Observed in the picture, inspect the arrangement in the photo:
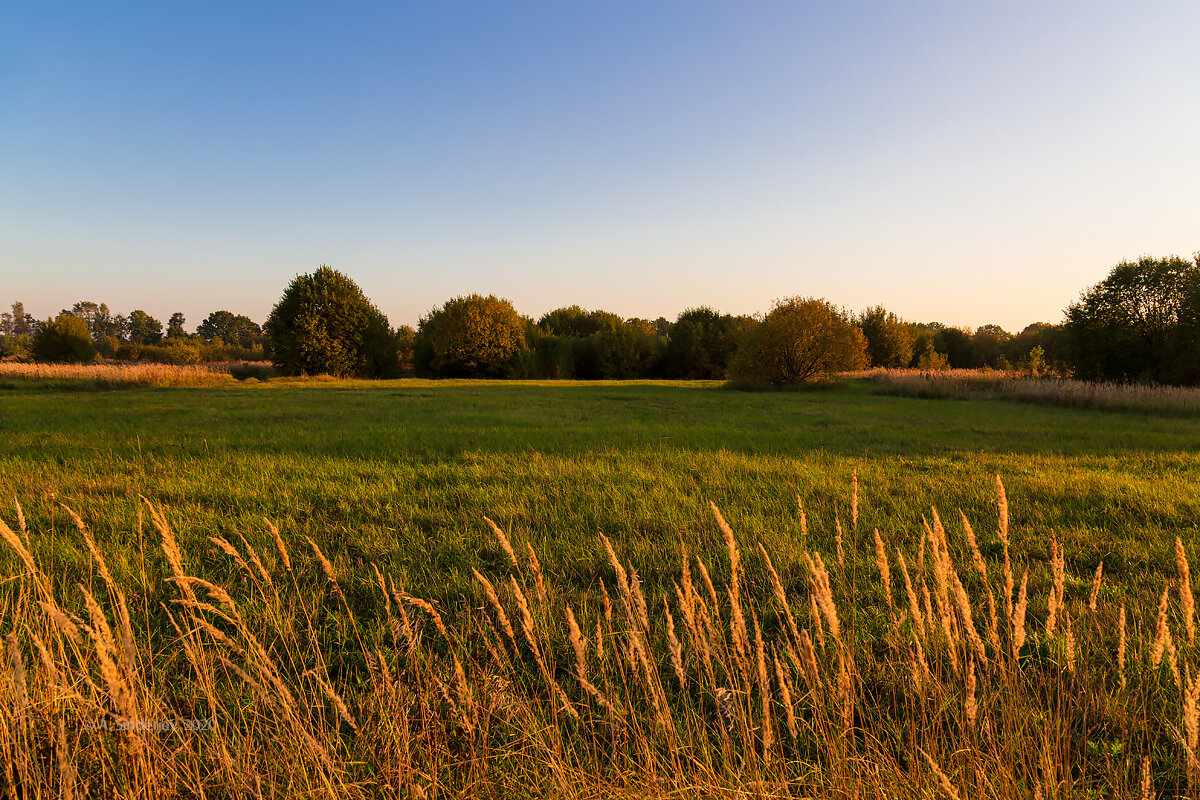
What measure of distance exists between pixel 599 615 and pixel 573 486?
2838 millimetres

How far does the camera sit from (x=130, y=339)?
13675 centimetres

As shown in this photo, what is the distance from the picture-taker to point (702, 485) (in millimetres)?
5840

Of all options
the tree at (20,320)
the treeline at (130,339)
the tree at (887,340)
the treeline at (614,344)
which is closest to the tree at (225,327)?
the treeline at (130,339)

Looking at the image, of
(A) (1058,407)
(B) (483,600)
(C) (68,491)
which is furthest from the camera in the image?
(A) (1058,407)

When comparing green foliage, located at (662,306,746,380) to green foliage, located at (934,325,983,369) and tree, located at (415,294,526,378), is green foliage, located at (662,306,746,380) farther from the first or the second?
green foliage, located at (934,325,983,369)

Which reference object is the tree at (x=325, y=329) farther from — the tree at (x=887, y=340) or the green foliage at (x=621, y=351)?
the tree at (x=887, y=340)

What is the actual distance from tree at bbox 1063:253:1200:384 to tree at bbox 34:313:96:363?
78.6m

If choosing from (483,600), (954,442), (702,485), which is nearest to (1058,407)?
(954,442)

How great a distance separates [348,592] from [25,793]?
5.74 feet

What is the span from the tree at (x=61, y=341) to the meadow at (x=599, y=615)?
5881 centimetres

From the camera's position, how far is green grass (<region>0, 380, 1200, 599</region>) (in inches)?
155

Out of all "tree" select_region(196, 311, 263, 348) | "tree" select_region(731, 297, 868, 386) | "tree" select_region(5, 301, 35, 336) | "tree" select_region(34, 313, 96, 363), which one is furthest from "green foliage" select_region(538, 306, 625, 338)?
"tree" select_region(5, 301, 35, 336)

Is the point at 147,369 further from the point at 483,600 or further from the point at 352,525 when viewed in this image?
the point at 483,600

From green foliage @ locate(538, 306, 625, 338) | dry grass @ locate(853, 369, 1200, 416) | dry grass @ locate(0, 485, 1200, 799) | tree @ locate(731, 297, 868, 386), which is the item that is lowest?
dry grass @ locate(0, 485, 1200, 799)
